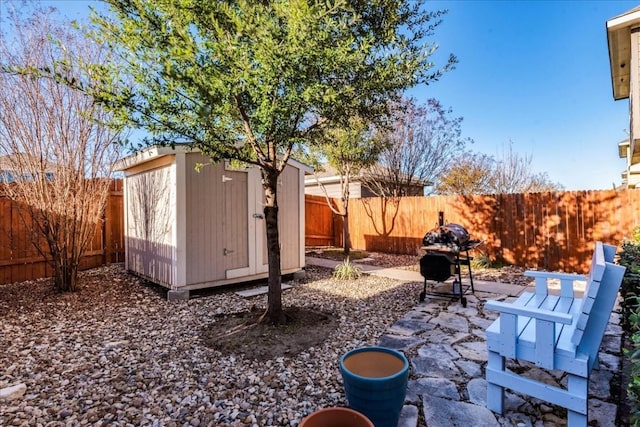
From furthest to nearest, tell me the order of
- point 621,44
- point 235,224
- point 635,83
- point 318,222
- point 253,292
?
point 318,222 < point 621,44 < point 635,83 < point 235,224 < point 253,292

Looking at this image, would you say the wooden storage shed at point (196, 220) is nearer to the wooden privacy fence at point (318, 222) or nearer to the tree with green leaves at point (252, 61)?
the tree with green leaves at point (252, 61)

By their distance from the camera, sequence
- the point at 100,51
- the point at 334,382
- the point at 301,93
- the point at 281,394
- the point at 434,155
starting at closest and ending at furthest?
the point at 281,394 < the point at 334,382 < the point at 301,93 < the point at 100,51 < the point at 434,155

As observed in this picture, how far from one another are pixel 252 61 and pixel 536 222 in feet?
24.8

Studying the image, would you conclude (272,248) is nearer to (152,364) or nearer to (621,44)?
(152,364)

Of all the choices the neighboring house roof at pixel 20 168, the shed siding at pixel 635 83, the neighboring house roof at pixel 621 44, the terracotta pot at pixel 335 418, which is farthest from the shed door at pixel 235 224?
the neighboring house roof at pixel 621 44

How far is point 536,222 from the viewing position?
7.43 metres

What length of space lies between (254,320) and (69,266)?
3382 mm

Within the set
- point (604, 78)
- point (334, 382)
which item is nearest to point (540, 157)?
point (604, 78)

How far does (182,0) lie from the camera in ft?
8.18

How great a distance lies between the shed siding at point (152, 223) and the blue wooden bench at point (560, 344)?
14.9 feet

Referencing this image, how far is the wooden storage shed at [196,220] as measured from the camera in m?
4.98

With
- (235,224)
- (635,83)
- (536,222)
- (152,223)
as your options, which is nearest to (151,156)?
(152,223)

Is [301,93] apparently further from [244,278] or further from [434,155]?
[434,155]

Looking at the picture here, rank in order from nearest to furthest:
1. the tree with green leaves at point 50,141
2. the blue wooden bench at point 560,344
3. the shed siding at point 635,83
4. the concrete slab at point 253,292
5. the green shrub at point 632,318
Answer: the green shrub at point 632,318, the blue wooden bench at point 560,344, the tree with green leaves at point 50,141, the concrete slab at point 253,292, the shed siding at point 635,83
